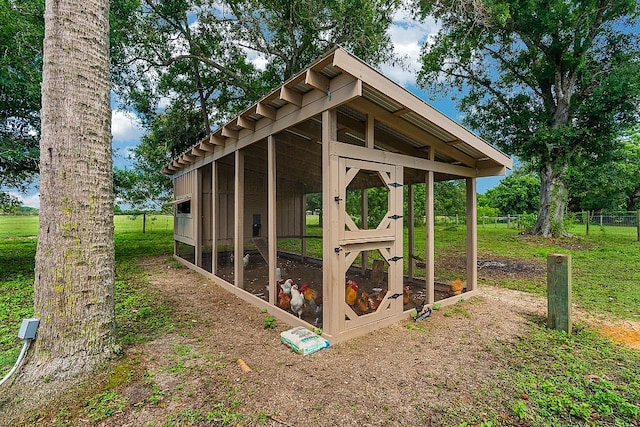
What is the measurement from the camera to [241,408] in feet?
6.74

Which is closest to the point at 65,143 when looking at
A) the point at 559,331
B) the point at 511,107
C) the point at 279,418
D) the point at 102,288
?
the point at 102,288

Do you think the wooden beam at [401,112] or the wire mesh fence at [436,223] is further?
the wire mesh fence at [436,223]

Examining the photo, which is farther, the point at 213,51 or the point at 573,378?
the point at 213,51

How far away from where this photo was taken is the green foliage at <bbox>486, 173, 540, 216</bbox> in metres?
26.5

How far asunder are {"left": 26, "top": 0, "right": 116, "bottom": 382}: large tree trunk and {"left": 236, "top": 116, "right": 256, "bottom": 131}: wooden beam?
6.61ft

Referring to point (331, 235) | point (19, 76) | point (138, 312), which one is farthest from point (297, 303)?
point (19, 76)

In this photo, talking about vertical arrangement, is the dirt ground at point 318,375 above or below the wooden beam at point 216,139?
below

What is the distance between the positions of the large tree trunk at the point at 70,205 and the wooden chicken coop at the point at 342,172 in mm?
1776

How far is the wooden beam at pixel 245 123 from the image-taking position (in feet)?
14.1

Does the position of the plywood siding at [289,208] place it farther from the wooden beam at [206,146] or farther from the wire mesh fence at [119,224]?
the wire mesh fence at [119,224]

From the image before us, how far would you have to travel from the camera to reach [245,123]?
434cm

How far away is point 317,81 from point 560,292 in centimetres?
359

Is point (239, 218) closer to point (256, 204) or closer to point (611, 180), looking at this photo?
point (256, 204)

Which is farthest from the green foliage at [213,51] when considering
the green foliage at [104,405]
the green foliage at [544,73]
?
the green foliage at [104,405]
